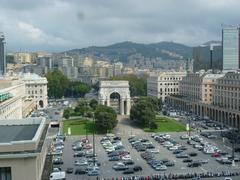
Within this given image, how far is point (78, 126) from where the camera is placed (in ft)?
181

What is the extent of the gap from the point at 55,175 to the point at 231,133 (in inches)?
1025

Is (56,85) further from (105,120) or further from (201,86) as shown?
(105,120)

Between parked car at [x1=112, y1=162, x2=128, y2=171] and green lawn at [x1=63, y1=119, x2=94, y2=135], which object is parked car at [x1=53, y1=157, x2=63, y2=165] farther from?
green lawn at [x1=63, y1=119, x2=94, y2=135]

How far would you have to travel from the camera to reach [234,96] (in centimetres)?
5675

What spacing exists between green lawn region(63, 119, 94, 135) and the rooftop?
107ft

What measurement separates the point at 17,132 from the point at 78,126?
124 ft

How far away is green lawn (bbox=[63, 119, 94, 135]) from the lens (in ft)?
169

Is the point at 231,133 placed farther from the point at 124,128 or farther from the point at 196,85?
the point at 196,85

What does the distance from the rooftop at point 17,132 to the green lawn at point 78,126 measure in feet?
107

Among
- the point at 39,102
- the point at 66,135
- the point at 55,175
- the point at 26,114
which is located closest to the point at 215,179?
the point at 55,175

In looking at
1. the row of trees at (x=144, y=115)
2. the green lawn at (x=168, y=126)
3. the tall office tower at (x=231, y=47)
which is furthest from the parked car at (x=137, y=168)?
the tall office tower at (x=231, y=47)

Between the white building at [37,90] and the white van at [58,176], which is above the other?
the white building at [37,90]

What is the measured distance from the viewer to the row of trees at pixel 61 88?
343ft

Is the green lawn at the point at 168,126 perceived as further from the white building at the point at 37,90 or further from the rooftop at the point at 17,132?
the rooftop at the point at 17,132
